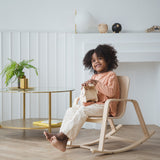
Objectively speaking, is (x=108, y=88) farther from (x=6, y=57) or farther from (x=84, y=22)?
(x=6, y=57)

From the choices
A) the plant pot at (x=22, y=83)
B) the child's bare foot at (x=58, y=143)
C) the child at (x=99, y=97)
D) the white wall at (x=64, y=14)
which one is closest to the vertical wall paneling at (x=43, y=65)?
the white wall at (x=64, y=14)

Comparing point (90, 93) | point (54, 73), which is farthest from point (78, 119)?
point (54, 73)

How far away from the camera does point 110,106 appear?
2617mm

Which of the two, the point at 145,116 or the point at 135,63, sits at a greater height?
the point at 135,63

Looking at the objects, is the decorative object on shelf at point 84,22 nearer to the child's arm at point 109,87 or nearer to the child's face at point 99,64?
the child's face at point 99,64

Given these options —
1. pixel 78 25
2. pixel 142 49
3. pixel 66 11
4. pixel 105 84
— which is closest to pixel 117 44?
pixel 142 49

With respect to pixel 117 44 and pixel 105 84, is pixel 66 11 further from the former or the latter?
pixel 105 84

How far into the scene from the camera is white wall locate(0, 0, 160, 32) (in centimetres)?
396

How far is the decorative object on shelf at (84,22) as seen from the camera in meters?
3.85

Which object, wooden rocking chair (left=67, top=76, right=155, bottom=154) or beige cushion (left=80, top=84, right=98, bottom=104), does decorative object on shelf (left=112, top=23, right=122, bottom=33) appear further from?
beige cushion (left=80, top=84, right=98, bottom=104)

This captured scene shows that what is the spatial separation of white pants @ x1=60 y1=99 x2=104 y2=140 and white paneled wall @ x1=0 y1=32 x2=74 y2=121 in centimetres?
136

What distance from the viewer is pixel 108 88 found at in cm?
266

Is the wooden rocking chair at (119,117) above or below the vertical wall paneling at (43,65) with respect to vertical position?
below

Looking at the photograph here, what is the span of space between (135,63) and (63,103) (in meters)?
1.06
